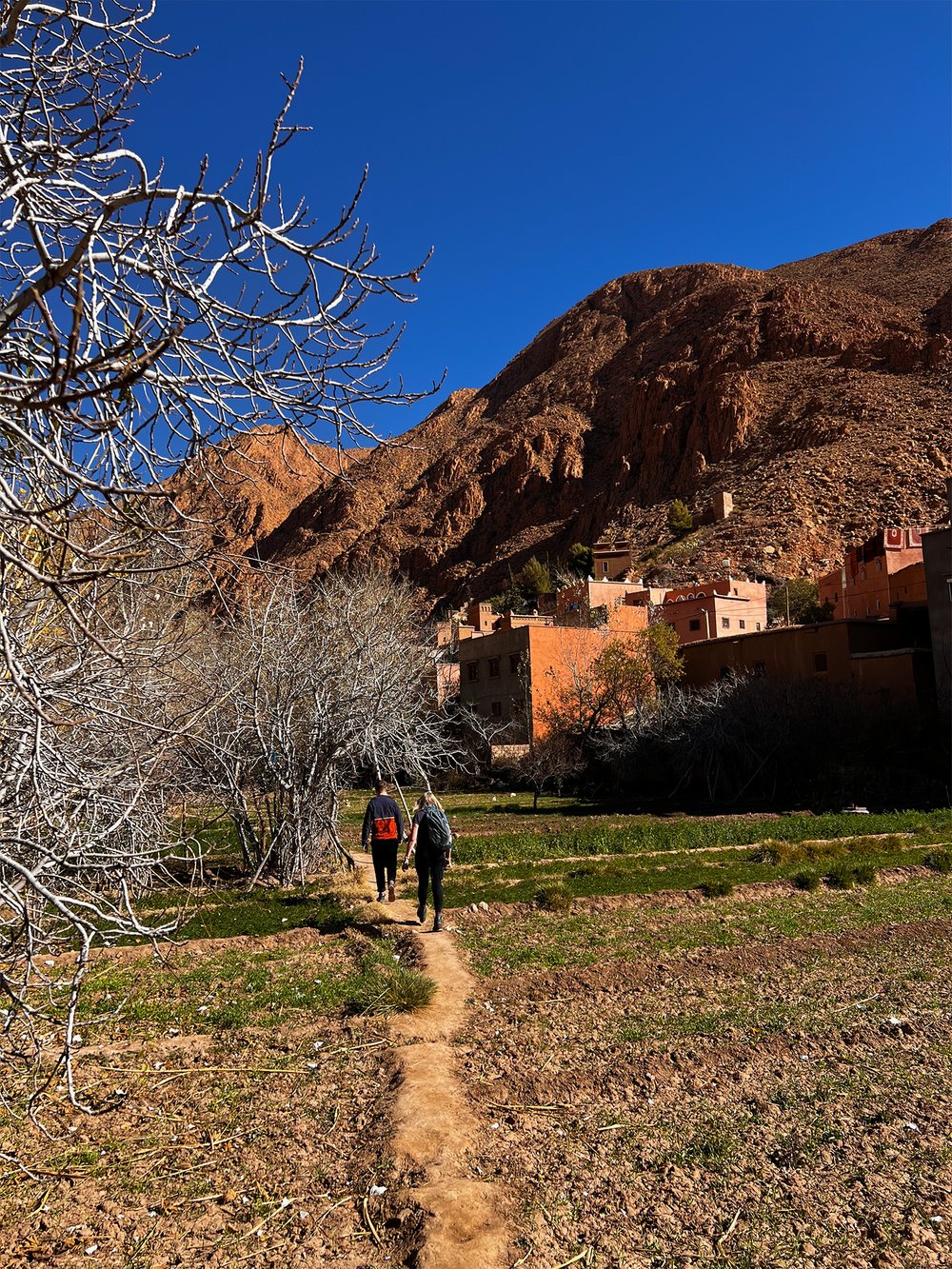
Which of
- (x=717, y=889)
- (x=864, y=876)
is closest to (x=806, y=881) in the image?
(x=864, y=876)

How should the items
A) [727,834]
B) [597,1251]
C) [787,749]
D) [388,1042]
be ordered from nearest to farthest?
[597,1251], [388,1042], [727,834], [787,749]

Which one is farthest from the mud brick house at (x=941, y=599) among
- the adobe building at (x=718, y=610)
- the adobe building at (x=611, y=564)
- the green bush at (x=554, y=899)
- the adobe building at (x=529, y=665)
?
the adobe building at (x=611, y=564)

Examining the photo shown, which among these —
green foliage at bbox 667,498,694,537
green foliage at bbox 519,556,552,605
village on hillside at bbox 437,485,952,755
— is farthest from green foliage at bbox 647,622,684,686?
green foliage at bbox 667,498,694,537

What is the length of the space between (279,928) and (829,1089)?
7.21 m

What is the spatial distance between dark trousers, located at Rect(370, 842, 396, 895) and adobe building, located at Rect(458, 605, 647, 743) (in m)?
24.2

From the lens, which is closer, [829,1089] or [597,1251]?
[597,1251]

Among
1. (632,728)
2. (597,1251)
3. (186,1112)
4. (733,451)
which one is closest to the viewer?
(597,1251)

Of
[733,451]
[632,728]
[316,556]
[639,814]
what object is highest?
[733,451]

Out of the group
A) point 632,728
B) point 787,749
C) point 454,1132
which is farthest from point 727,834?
point 454,1132

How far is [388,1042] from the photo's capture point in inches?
259

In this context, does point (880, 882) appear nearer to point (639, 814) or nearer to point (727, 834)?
point (727, 834)

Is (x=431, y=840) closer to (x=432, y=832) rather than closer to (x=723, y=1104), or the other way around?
(x=432, y=832)

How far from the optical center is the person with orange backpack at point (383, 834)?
38.8 ft

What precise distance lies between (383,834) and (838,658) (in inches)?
1052
